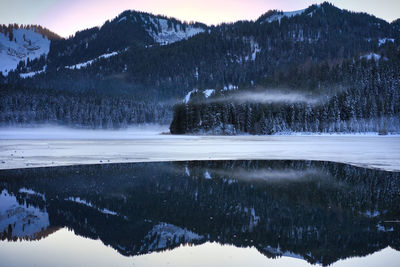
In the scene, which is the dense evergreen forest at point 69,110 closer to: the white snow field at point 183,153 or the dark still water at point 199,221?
the white snow field at point 183,153

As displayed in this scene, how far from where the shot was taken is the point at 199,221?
1055 centimetres

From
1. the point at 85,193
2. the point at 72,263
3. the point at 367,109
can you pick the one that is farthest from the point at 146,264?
the point at 367,109

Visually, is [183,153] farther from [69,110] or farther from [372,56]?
[372,56]

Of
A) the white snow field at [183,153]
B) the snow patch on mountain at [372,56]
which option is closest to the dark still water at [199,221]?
the white snow field at [183,153]

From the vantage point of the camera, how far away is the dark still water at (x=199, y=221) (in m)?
8.12

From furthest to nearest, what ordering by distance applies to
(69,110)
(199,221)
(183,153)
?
(69,110) < (183,153) < (199,221)

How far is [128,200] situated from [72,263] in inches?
216

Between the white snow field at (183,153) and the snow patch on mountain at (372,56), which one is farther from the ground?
the snow patch on mountain at (372,56)

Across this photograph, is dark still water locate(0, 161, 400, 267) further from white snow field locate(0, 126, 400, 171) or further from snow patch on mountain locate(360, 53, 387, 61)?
snow patch on mountain locate(360, 53, 387, 61)

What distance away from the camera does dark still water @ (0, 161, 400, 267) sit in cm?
812

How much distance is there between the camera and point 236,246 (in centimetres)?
879

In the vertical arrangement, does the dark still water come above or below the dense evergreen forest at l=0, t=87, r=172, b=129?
below

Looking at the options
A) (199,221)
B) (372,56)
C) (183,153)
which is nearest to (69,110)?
(372,56)

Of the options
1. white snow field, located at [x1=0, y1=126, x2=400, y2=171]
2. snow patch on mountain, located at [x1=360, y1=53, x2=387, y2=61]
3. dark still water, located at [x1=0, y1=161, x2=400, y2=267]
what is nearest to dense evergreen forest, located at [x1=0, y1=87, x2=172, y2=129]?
snow patch on mountain, located at [x1=360, y1=53, x2=387, y2=61]
